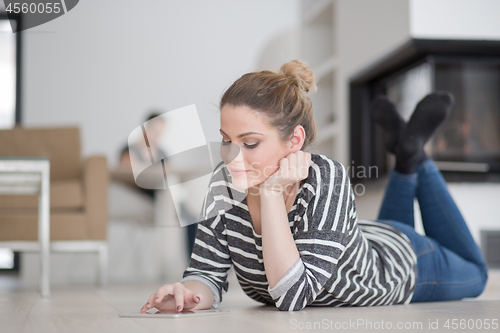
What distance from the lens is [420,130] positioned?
63.6 inches

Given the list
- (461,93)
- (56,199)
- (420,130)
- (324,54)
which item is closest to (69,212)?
(56,199)

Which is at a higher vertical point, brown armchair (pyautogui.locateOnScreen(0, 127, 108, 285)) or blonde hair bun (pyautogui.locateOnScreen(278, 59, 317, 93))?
blonde hair bun (pyautogui.locateOnScreen(278, 59, 317, 93))

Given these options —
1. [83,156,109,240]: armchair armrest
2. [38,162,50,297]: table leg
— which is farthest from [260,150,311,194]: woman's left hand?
[83,156,109,240]: armchair armrest

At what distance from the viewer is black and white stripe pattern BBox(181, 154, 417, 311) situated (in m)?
0.99

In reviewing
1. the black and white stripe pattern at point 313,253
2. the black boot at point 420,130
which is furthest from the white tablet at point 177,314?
the black boot at point 420,130

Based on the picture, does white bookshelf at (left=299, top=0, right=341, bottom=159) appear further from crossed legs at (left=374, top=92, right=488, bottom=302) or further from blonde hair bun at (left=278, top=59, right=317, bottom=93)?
blonde hair bun at (left=278, top=59, right=317, bottom=93)

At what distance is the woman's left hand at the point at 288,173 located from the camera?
98 centimetres

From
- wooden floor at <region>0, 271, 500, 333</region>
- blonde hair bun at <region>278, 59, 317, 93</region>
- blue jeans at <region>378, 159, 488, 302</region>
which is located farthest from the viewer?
blue jeans at <region>378, 159, 488, 302</region>

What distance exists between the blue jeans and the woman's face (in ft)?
1.76

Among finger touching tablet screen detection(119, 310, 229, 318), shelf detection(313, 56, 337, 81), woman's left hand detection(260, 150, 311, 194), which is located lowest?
finger touching tablet screen detection(119, 310, 229, 318)

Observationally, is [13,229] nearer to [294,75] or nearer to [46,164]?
[46,164]

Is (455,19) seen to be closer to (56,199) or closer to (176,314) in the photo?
(56,199)

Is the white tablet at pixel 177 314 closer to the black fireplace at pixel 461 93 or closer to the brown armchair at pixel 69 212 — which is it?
the brown armchair at pixel 69 212

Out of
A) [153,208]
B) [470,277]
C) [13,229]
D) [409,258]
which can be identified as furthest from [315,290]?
[153,208]
